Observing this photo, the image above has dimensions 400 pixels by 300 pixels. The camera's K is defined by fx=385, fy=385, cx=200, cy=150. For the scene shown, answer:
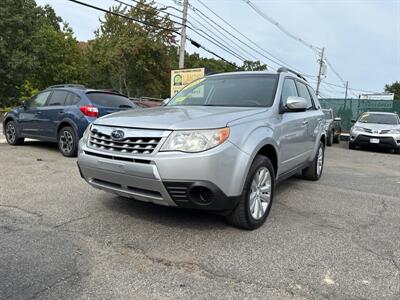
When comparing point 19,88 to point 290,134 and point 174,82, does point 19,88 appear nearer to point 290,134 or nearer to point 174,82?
point 174,82

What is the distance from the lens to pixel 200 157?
3414 millimetres

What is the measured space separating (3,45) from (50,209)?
25670mm

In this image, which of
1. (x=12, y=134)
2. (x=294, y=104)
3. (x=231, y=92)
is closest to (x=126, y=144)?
(x=231, y=92)

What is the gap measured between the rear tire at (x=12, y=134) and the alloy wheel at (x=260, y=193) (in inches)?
302

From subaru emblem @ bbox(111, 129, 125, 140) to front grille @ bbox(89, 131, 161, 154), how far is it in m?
0.04

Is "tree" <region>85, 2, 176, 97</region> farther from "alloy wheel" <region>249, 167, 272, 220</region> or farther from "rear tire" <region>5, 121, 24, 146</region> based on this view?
"alloy wheel" <region>249, 167, 272, 220</region>

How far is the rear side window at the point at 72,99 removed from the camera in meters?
8.40

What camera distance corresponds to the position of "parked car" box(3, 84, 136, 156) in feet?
26.8

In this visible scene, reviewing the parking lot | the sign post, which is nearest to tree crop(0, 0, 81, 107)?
the sign post

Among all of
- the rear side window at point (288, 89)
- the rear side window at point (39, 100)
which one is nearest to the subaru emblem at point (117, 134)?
the rear side window at point (288, 89)

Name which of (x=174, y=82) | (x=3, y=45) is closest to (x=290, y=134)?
(x=174, y=82)

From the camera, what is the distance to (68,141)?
8383 mm

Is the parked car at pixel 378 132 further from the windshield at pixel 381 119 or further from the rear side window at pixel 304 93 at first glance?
the rear side window at pixel 304 93

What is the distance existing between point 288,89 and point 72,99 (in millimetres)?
5180
